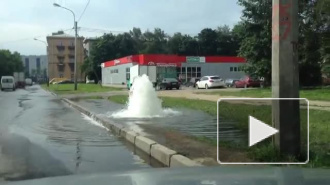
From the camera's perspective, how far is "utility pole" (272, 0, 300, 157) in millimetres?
7301

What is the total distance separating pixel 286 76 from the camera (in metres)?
7.33

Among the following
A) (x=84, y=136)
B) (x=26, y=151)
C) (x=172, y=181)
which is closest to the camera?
(x=172, y=181)

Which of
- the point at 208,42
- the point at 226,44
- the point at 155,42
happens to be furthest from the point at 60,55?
the point at 226,44

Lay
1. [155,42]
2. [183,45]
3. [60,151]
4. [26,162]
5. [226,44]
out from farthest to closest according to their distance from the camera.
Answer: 1. [155,42]
2. [183,45]
3. [226,44]
4. [60,151]
5. [26,162]

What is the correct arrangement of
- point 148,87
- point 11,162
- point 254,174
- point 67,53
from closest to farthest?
point 254,174, point 11,162, point 148,87, point 67,53

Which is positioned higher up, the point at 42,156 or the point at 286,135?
the point at 286,135

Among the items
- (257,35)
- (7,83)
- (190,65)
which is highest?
(257,35)

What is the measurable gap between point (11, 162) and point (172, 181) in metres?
5.91

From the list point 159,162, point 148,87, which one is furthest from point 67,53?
point 159,162

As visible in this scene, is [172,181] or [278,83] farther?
[278,83]

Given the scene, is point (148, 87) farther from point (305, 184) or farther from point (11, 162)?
point (305, 184)

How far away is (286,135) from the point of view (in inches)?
289
